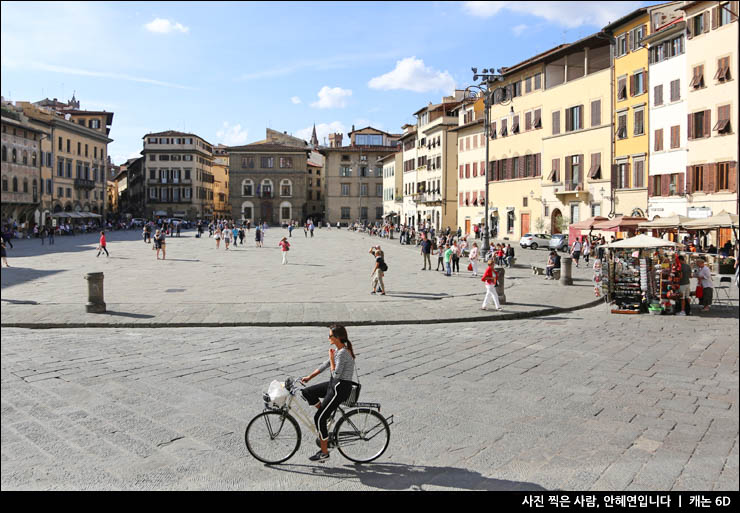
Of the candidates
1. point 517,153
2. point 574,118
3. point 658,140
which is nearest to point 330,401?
point 658,140

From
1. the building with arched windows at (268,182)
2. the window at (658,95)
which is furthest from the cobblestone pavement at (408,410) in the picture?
the building with arched windows at (268,182)

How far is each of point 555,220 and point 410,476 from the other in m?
40.9

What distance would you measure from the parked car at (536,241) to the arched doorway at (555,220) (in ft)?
5.12

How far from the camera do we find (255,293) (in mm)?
18203

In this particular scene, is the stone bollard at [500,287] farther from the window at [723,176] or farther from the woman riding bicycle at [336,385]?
the window at [723,176]

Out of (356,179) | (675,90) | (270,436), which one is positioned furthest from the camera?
(356,179)

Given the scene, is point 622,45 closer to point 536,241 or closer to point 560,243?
point 560,243

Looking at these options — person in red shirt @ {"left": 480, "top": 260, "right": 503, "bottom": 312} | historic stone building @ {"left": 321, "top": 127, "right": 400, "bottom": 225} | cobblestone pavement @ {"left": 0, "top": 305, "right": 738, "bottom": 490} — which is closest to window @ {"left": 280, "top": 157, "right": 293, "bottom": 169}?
historic stone building @ {"left": 321, "top": 127, "right": 400, "bottom": 225}

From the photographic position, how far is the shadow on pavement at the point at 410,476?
5008 millimetres

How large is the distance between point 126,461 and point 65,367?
13.9 ft

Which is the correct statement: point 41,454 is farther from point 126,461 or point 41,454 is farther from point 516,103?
point 516,103

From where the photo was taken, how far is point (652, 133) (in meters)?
34.8

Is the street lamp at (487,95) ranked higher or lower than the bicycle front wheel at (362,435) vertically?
higher

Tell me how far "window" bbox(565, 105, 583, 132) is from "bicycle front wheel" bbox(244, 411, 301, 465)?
130 ft
